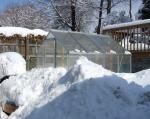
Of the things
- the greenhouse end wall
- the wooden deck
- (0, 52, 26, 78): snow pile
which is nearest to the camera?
the greenhouse end wall

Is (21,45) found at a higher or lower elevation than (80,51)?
higher

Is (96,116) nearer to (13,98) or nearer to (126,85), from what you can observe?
(126,85)

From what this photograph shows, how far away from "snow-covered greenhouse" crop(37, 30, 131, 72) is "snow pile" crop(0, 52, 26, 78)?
0.82 m

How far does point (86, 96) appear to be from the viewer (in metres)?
7.03

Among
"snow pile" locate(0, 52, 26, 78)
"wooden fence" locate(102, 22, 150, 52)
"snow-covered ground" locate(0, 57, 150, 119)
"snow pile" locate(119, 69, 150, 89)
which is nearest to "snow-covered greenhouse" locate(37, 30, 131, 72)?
"snow pile" locate(0, 52, 26, 78)

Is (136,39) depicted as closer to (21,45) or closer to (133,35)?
(133,35)

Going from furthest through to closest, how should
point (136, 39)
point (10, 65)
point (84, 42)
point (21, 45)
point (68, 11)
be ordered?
point (68, 11)
point (21, 45)
point (136, 39)
point (84, 42)
point (10, 65)

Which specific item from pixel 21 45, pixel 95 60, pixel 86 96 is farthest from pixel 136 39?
pixel 86 96

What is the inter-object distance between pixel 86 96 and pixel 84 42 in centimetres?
658

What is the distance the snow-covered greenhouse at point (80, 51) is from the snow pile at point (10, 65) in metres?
0.82

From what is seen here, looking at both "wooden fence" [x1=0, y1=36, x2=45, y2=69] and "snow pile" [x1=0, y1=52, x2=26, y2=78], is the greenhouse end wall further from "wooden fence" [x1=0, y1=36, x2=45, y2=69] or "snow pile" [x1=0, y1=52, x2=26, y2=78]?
"wooden fence" [x1=0, y1=36, x2=45, y2=69]

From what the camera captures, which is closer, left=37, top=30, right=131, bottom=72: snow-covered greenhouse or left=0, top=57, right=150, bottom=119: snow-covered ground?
left=0, top=57, right=150, bottom=119: snow-covered ground

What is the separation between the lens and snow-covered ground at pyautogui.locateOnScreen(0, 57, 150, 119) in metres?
6.61

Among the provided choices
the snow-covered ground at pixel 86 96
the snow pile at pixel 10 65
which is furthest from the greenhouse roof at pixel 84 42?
the snow-covered ground at pixel 86 96
